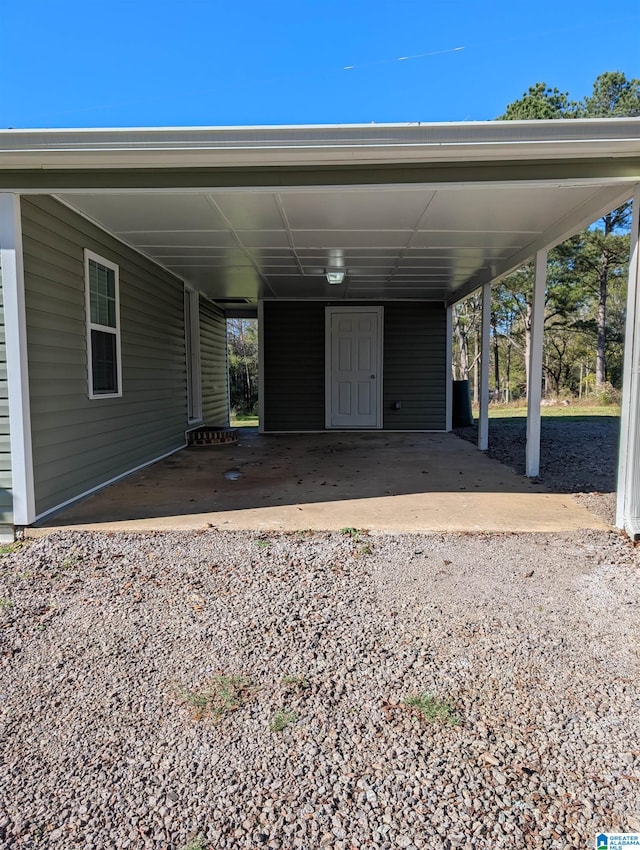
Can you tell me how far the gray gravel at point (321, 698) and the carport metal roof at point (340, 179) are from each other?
2.37 metres

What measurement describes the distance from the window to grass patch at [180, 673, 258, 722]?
3253 mm

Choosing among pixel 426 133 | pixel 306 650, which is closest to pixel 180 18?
pixel 426 133

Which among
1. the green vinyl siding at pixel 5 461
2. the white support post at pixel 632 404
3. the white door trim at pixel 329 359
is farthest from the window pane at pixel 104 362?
the white door trim at pixel 329 359

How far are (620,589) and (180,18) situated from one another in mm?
9364

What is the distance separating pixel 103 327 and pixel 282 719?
403 centimetres

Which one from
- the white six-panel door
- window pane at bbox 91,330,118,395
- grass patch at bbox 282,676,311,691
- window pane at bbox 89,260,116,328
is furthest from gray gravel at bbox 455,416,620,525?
window pane at bbox 89,260,116,328

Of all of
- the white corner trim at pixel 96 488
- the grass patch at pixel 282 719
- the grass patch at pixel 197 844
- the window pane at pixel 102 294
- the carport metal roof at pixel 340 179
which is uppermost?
the carport metal roof at pixel 340 179

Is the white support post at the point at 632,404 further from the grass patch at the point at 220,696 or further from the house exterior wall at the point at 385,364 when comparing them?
the house exterior wall at the point at 385,364

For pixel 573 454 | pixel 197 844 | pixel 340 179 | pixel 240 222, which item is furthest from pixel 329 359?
pixel 197 844

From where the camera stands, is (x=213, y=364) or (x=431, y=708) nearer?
(x=431, y=708)

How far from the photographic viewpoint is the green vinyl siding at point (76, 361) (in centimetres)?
353

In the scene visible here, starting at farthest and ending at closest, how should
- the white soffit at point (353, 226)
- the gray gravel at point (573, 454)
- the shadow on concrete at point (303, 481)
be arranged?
the gray gravel at point (573, 454) < the shadow on concrete at point (303, 481) < the white soffit at point (353, 226)

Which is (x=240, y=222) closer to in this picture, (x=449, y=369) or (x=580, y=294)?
(x=449, y=369)

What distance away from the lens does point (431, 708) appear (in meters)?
1.65
